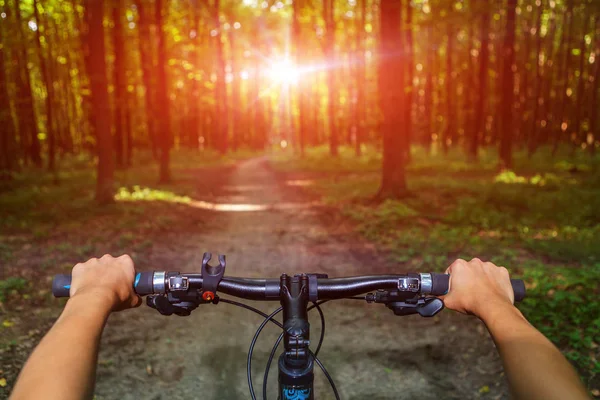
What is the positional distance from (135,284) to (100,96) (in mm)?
13445

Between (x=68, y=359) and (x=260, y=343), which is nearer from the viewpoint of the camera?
(x=68, y=359)

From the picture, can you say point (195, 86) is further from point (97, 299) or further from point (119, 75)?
point (97, 299)

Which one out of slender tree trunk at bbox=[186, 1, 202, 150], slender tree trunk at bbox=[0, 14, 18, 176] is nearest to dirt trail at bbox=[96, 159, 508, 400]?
slender tree trunk at bbox=[0, 14, 18, 176]

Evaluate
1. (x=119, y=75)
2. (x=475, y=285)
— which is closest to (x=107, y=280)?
(x=475, y=285)

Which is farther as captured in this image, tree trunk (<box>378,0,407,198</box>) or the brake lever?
tree trunk (<box>378,0,407,198</box>)

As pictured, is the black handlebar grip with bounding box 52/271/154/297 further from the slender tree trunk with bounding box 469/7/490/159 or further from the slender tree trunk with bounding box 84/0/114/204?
the slender tree trunk with bounding box 469/7/490/159

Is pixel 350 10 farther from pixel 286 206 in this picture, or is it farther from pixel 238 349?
pixel 238 349

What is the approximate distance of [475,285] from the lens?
6.45 feet

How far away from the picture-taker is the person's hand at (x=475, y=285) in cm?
194

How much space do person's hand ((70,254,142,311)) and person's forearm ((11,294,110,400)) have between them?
89 millimetres

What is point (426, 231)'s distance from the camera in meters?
10.9

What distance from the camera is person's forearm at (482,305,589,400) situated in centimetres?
142

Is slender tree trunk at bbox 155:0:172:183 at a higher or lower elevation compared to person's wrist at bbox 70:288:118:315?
higher

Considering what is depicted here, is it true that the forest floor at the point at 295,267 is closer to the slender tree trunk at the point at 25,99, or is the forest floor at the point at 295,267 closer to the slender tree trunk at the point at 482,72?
the slender tree trunk at the point at 25,99
